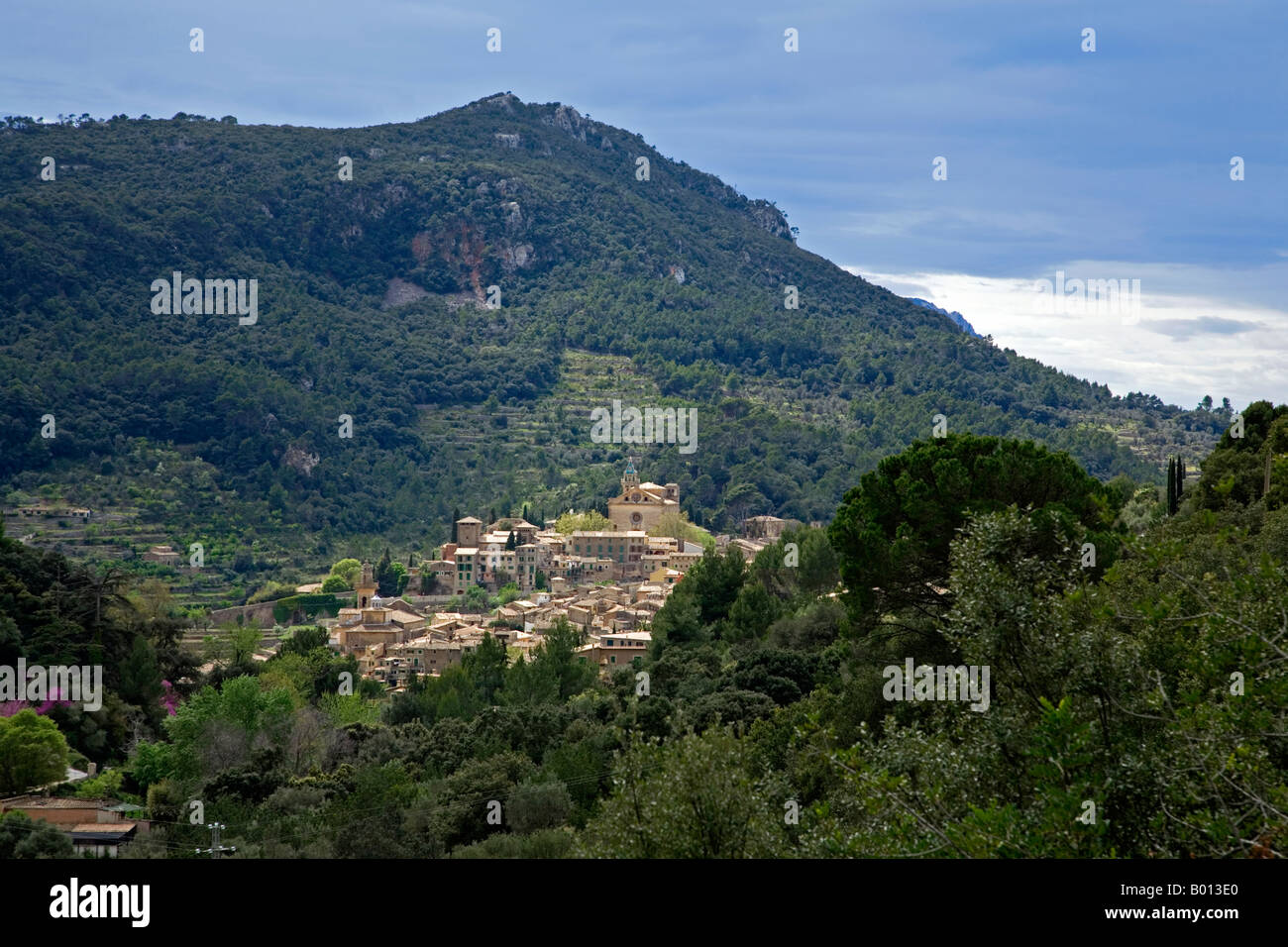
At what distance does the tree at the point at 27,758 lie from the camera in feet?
68.9

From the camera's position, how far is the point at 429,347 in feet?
353

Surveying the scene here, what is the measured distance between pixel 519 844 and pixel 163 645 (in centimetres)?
2064

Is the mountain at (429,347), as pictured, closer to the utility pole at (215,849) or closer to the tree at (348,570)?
the tree at (348,570)

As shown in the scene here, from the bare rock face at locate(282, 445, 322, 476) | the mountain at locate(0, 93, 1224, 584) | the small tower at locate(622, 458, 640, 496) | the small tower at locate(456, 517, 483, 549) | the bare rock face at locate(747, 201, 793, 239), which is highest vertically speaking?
the bare rock face at locate(747, 201, 793, 239)

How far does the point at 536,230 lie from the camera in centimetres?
12950

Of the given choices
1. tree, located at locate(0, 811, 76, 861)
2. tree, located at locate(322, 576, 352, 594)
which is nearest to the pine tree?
tree, located at locate(322, 576, 352, 594)

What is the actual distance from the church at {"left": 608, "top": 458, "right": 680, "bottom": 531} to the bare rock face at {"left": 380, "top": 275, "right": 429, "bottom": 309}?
173ft

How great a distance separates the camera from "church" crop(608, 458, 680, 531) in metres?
73.1

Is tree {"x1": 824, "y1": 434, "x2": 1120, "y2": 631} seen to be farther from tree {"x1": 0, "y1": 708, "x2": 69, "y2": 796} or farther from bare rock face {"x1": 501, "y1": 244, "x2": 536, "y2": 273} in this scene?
bare rock face {"x1": 501, "y1": 244, "x2": 536, "y2": 273}

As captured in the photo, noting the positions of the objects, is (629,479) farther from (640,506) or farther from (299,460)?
(299,460)

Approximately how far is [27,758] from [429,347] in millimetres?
88043

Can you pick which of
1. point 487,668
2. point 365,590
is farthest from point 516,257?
point 487,668

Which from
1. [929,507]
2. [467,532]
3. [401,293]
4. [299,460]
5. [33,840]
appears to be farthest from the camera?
[401,293]
